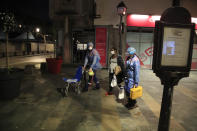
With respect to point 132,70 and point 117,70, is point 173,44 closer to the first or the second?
point 132,70

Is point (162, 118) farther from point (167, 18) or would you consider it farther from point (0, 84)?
point (0, 84)

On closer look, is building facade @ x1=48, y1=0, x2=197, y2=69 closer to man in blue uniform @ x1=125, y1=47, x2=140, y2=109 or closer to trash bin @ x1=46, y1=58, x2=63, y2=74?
trash bin @ x1=46, y1=58, x2=63, y2=74

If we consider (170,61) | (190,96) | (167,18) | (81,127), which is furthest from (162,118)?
(190,96)

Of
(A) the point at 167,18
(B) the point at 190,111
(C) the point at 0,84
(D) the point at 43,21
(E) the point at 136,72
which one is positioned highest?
(D) the point at 43,21

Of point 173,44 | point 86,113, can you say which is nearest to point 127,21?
point 86,113

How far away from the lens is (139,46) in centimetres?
1221

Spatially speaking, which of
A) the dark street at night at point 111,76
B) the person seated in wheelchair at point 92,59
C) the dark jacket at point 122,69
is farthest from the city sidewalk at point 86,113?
the person seated in wheelchair at point 92,59

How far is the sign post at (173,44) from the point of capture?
200 cm

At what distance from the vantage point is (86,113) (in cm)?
411

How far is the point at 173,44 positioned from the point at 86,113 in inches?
117

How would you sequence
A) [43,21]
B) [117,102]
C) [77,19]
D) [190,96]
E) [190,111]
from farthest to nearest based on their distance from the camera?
[43,21] → [77,19] → [190,96] → [117,102] → [190,111]

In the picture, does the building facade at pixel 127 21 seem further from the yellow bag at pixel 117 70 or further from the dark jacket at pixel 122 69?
the yellow bag at pixel 117 70

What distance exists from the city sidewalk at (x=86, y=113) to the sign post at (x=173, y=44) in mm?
1900

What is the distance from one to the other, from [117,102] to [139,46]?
8.24 m
